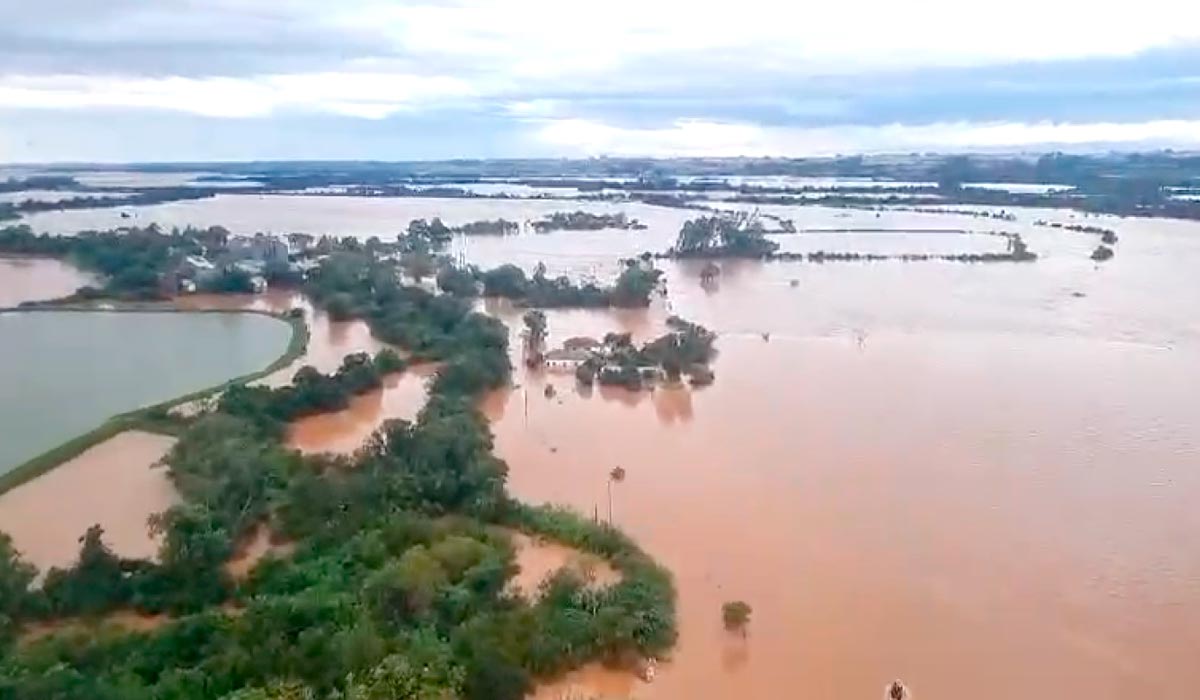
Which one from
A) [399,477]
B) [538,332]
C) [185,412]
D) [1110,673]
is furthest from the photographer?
[538,332]

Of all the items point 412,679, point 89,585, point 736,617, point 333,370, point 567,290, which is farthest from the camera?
point 567,290

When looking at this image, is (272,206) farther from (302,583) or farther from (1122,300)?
(302,583)

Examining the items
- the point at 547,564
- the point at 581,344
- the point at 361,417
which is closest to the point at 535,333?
the point at 581,344

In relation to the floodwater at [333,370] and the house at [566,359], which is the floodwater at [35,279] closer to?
the floodwater at [333,370]

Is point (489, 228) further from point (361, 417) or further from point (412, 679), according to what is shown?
point (412, 679)

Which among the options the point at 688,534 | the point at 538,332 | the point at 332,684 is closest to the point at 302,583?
the point at 332,684

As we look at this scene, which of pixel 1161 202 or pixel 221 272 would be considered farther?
pixel 1161 202
